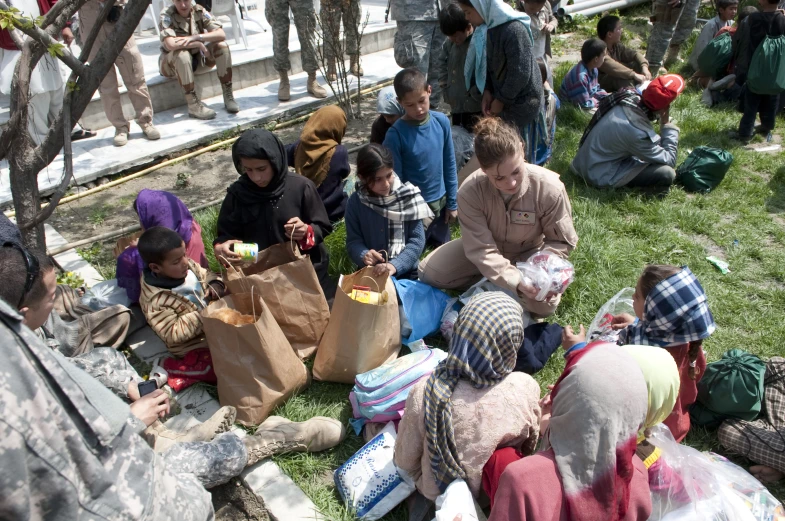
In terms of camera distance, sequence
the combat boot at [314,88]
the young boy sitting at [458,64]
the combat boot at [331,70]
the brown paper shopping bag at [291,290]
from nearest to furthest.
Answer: the brown paper shopping bag at [291,290]
the young boy sitting at [458,64]
the combat boot at [331,70]
the combat boot at [314,88]

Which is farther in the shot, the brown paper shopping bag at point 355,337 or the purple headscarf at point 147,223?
the purple headscarf at point 147,223

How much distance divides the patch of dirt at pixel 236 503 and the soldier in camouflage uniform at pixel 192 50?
16.3ft

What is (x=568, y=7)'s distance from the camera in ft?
32.9

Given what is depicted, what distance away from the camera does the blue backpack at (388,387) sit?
2875 mm

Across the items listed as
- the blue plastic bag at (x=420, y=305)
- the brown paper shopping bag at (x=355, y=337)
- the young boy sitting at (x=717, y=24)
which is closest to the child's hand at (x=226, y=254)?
the brown paper shopping bag at (x=355, y=337)

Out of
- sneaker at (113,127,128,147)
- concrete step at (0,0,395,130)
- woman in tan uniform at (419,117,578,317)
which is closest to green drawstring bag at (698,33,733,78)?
concrete step at (0,0,395,130)

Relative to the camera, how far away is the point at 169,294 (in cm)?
329

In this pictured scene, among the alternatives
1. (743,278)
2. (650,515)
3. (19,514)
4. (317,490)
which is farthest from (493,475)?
(743,278)

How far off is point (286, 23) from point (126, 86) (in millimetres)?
1984

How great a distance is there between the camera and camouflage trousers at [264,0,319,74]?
665cm

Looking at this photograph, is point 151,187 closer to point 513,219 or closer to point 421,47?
point 421,47

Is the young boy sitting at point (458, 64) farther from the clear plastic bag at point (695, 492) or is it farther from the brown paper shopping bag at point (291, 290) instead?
the clear plastic bag at point (695, 492)

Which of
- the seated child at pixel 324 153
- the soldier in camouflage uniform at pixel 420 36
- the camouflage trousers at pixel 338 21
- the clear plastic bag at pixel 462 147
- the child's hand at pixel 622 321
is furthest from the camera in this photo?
the camouflage trousers at pixel 338 21

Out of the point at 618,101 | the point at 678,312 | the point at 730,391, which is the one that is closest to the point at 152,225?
the point at 678,312
